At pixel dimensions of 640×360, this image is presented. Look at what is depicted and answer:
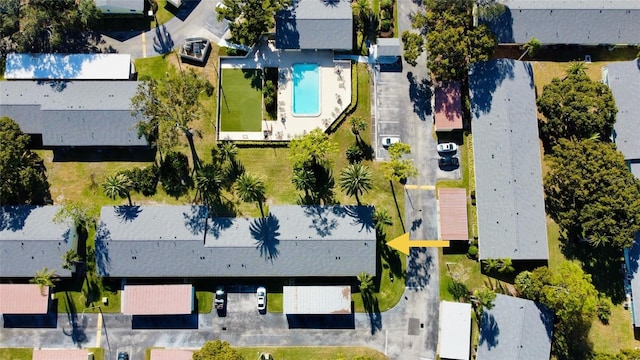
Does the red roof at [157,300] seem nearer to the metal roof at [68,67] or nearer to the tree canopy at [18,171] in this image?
the tree canopy at [18,171]

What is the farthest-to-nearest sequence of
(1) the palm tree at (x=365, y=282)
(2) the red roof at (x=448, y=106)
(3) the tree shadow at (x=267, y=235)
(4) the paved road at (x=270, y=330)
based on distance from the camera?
(2) the red roof at (x=448, y=106), (4) the paved road at (x=270, y=330), (3) the tree shadow at (x=267, y=235), (1) the palm tree at (x=365, y=282)

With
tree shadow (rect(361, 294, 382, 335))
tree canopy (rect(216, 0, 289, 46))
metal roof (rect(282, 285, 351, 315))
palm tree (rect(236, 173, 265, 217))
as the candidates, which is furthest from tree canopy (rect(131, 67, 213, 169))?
tree shadow (rect(361, 294, 382, 335))

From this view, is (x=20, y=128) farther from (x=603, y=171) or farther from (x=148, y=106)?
(x=603, y=171)

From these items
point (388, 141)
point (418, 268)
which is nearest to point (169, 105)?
point (388, 141)

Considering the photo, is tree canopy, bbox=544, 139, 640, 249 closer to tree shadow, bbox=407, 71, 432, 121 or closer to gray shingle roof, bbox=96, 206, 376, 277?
tree shadow, bbox=407, 71, 432, 121

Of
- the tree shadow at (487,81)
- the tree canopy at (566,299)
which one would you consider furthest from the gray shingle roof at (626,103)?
the tree canopy at (566,299)

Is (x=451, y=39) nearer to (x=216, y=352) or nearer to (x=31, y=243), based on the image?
(x=216, y=352)
